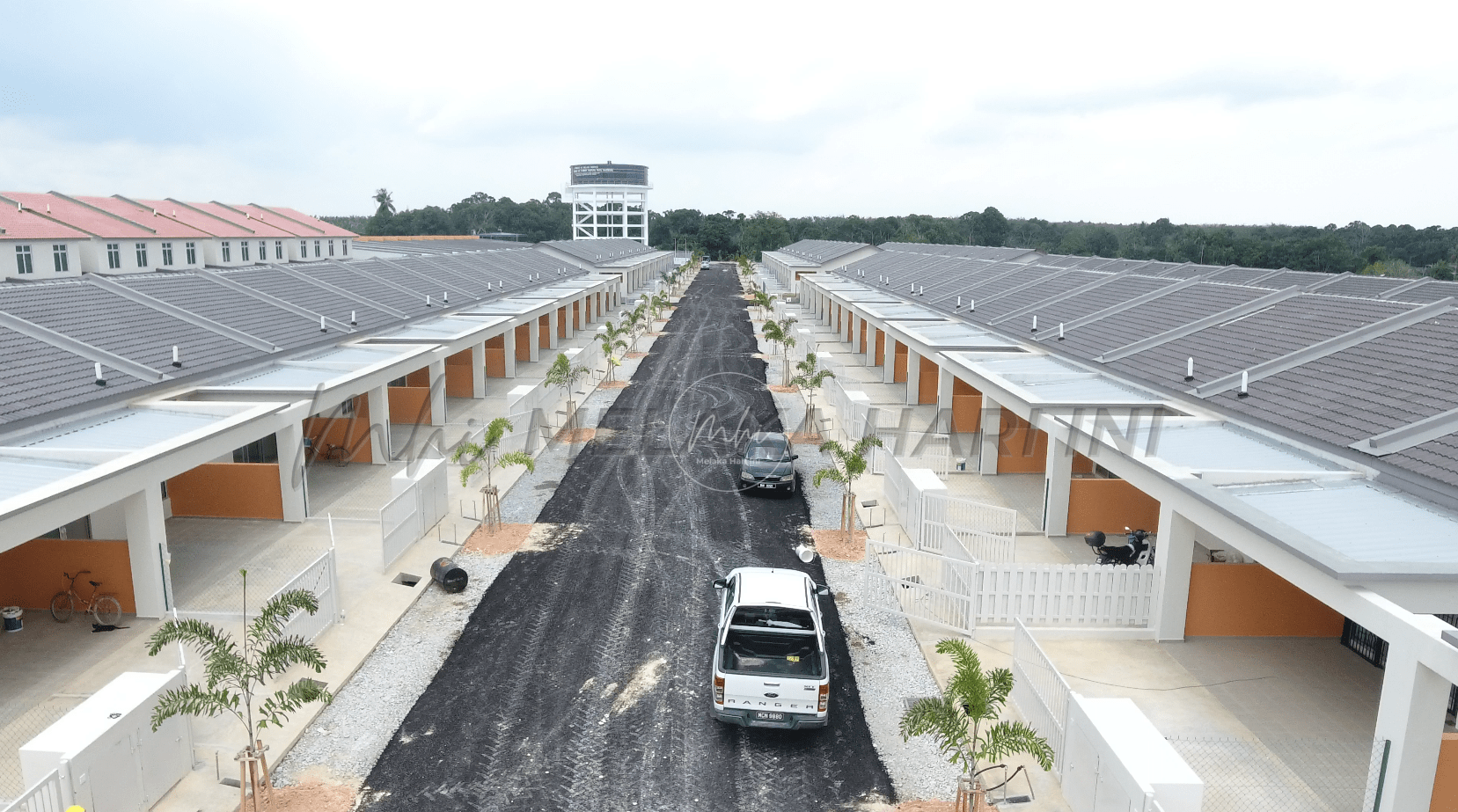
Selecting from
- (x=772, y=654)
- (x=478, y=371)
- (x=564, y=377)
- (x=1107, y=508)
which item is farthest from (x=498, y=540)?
(x=478, y=371)

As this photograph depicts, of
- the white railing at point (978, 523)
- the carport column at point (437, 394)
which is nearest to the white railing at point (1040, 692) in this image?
the white railing at point (978, 523)

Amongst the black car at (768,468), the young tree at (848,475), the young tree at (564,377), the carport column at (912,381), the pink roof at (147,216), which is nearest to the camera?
the young tree at (848,475)

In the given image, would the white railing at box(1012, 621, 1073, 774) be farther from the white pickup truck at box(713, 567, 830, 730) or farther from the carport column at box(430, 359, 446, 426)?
the carport column at box(430, 359, 446, 426)

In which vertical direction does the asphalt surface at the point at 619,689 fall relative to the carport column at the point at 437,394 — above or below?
below

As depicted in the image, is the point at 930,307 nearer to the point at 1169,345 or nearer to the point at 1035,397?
the point at 1169,345

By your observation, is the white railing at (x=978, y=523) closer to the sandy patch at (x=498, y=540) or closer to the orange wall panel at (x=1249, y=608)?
the orange wall panel at (x=1249, y=608)

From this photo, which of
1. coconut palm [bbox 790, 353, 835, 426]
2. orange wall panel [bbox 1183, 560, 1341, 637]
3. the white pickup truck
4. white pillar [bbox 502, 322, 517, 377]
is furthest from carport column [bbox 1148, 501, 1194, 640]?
white pillar [bbox 502, 322, 517, 377]
